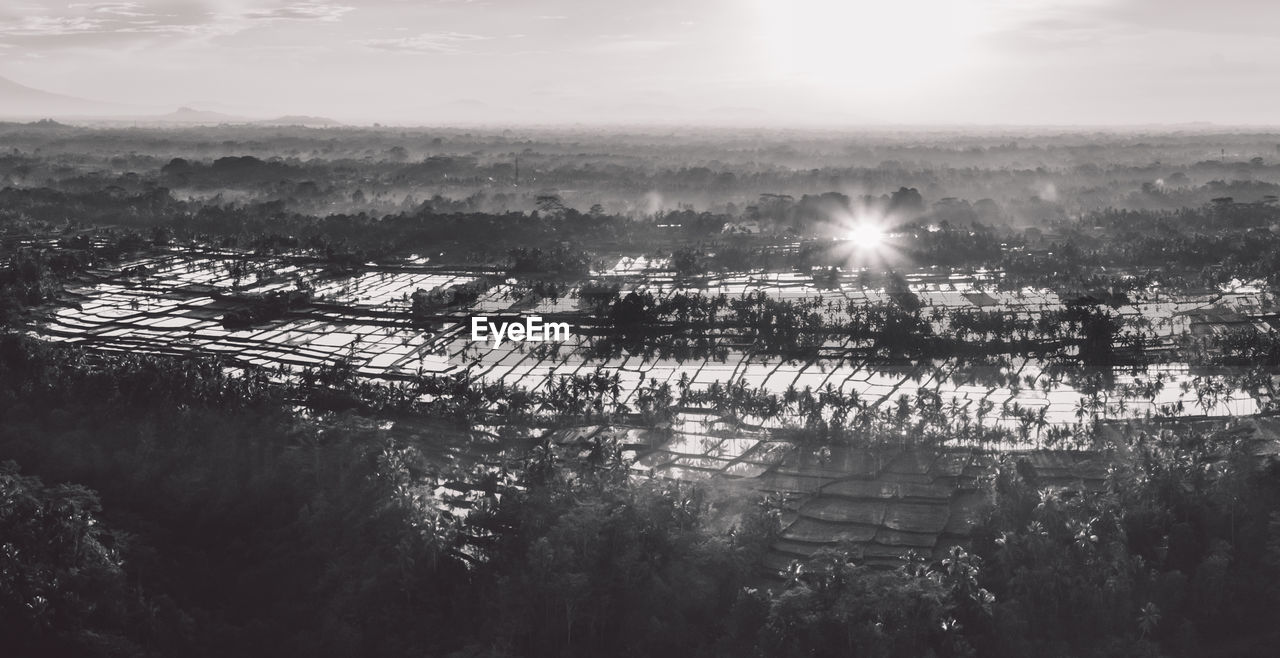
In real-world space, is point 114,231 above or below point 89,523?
above

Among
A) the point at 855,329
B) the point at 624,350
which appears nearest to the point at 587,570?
the point at 624,350

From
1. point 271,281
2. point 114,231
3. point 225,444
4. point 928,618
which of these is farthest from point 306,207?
point 928,618

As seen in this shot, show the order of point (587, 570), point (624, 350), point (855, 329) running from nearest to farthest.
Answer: point (587, 570)
point (624, 350)
point (855, 329)

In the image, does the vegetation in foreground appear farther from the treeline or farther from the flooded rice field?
the treeline

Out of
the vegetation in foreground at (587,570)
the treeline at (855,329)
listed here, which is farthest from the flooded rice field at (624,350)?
the vegetation in foreground at (587,570)

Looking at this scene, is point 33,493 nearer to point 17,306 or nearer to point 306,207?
point 17,306

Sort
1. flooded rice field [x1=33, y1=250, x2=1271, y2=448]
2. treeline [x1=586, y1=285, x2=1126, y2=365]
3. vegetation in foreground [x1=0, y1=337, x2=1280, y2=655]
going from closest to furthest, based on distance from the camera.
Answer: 1. vegetation in foreground [x1=0, y1=337, x2=1280, y2=655]
2. flooded rice field [x1=33, y1=250, x2=1271, y2=448]
3. treeline [x1=586, y1=285, x2=1126, y2=365]

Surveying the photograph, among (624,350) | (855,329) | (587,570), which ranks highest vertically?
Result: (855,329)

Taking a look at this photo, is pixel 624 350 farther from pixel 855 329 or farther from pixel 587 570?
pixel 587 570

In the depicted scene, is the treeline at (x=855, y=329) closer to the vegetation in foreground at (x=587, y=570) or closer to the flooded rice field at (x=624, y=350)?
the flooded rice field at (x=624, y=350)

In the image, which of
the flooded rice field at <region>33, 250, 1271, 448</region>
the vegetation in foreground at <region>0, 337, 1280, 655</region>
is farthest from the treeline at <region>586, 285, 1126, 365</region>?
the vegetation in foreground at <region>0, 337, 1280, 655</region>

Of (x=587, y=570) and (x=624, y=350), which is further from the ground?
(x=624, y=350)
